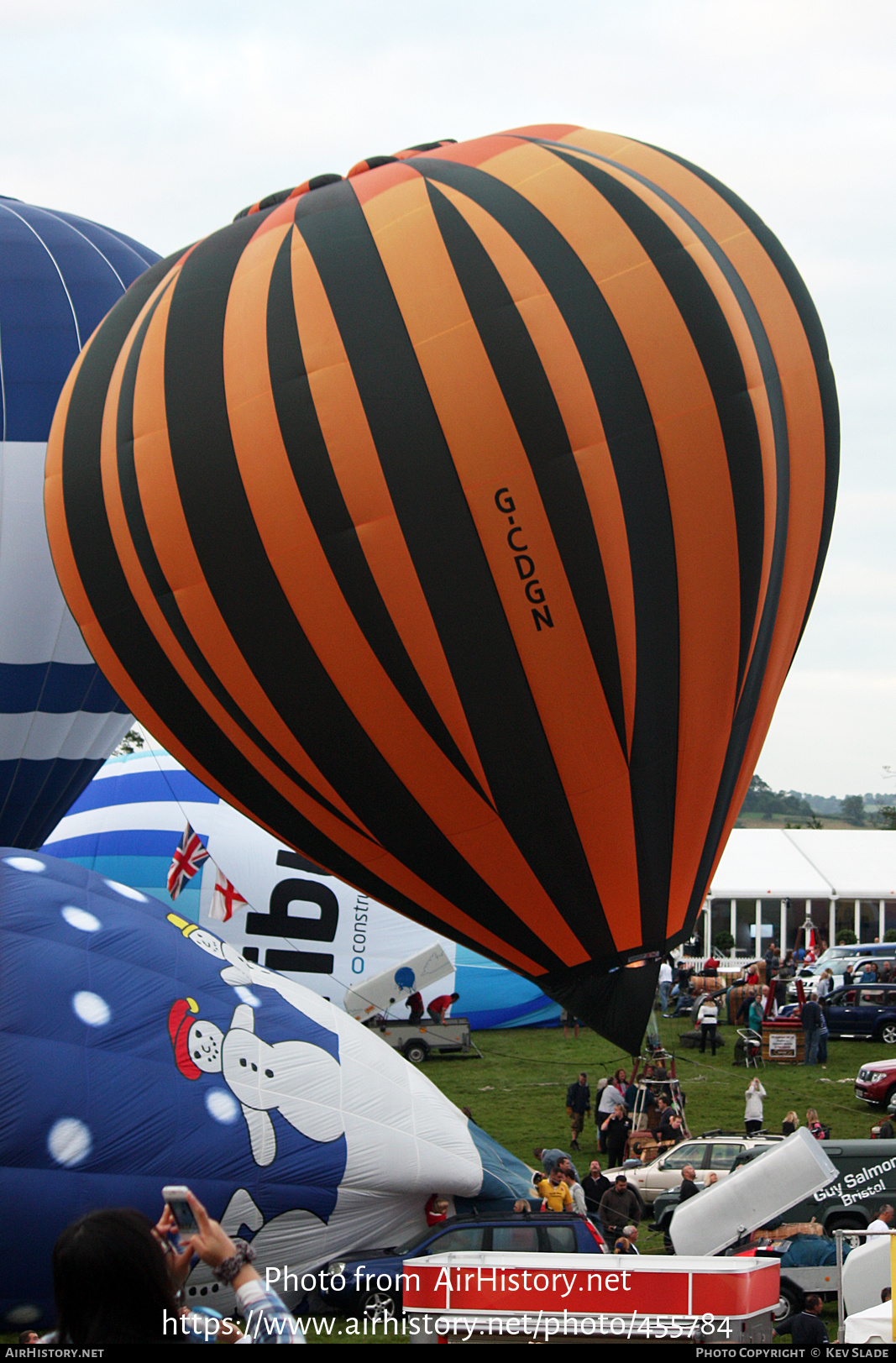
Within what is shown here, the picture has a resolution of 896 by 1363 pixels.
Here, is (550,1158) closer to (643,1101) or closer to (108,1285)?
(643,1101)

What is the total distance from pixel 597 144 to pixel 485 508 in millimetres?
3471

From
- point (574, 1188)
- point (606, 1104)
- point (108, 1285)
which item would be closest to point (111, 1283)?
point (108, 1285)

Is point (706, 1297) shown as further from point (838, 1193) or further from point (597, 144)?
point (597, 144)

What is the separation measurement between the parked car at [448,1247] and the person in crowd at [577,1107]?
530 cm

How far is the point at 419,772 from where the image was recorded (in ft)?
28.7

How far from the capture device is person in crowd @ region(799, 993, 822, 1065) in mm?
18984

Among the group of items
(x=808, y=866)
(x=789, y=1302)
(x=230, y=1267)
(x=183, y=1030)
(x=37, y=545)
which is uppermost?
(x=37, y=545)

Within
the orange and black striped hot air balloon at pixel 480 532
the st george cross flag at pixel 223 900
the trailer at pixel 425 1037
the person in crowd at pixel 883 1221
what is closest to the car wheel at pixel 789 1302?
the person in crowd at pixel 883 1221

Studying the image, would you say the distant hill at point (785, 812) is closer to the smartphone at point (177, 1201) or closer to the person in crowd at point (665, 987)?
the person in crowd at point (665, 987)

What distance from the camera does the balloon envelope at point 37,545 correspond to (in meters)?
15.3

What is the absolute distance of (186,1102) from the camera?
909 cm

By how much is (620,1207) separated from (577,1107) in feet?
12.3

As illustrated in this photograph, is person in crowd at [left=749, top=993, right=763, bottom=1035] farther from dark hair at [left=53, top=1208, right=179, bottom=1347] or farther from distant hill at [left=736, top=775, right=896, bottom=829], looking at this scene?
distant hill at [left=736, top=775, right=896, bottom=829]

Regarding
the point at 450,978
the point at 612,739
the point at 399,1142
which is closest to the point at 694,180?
the point at 612,739
